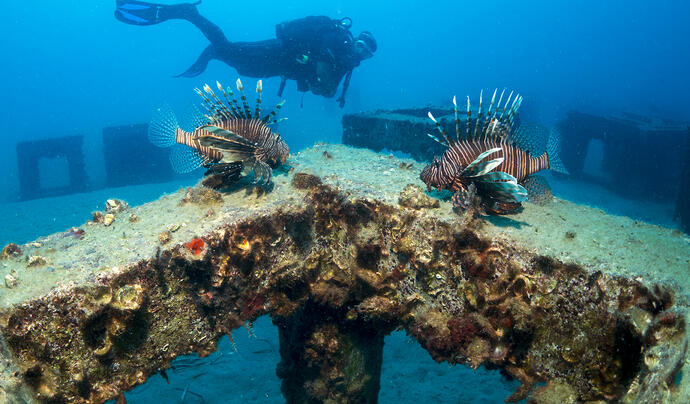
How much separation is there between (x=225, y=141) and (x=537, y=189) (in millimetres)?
2812

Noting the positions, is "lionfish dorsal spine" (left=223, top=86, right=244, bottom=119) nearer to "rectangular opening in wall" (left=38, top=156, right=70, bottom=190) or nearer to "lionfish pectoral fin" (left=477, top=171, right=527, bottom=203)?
"lionfish pectoral fin" (left=477, top=171, right=527, bottom=203)

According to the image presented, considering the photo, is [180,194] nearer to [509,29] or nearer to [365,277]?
[365,277]

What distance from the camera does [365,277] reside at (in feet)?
9.92

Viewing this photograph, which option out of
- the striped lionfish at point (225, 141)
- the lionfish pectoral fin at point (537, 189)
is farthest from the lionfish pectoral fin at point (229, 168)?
the lionfish pectoral fin at point (537, 189)

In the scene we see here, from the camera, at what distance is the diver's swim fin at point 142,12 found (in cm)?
1297

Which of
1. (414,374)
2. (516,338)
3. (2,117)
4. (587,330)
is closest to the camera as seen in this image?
(587,330)

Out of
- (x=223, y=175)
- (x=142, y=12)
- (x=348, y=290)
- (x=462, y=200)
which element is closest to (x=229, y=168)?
(x=223, y=175)

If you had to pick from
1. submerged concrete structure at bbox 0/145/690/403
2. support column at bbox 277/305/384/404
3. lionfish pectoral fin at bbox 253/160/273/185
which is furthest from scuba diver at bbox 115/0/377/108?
support column at bbox 277/305/384/404

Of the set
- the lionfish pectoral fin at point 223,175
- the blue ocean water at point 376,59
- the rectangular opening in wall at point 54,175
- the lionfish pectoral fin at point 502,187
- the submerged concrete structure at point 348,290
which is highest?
the blue ocean water at point 376,59

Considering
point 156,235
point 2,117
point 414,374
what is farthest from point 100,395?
point 2,117

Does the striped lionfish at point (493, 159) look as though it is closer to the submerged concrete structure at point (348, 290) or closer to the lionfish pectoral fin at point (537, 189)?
the lionfish pectoral fin at point (537, 189)

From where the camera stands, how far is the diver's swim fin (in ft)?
42.5

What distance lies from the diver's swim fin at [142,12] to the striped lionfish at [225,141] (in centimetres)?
1163

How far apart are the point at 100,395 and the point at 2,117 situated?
11089 centimetres
